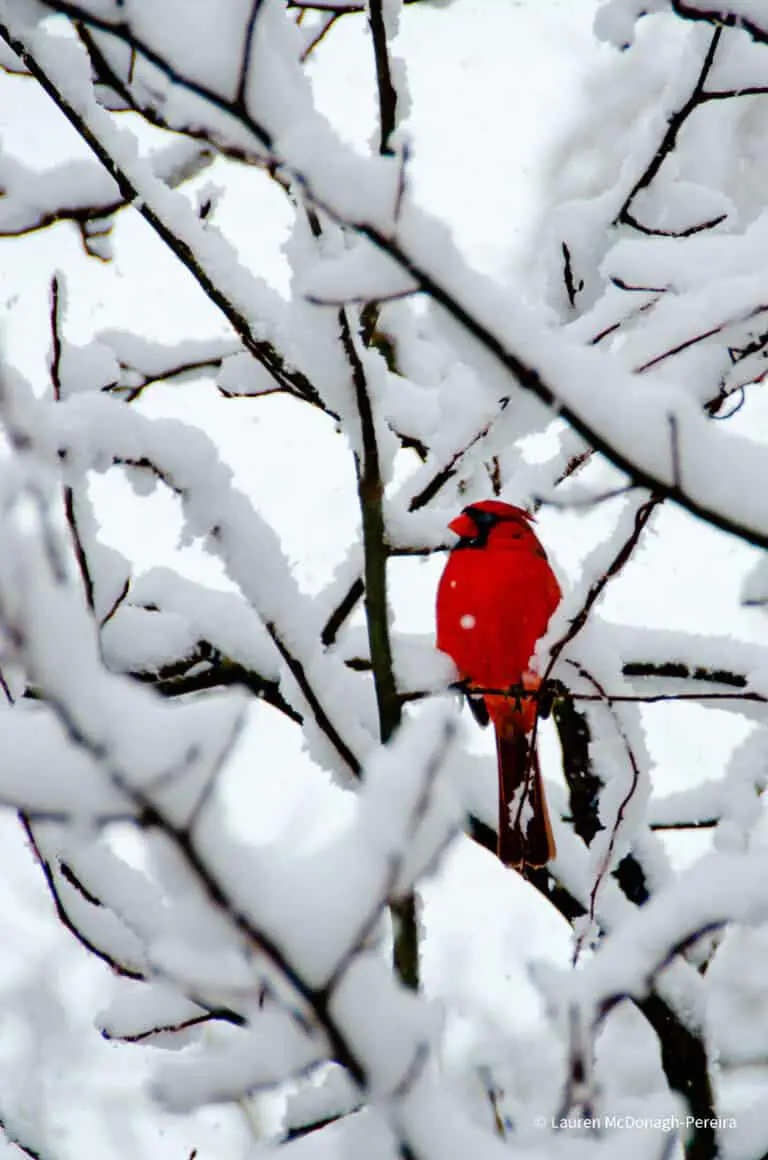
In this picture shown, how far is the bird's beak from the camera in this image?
8.64 ft

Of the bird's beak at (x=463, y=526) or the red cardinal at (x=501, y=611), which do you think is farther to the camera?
the red cardinal at (x=501, y=611)

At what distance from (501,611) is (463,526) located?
48 cm

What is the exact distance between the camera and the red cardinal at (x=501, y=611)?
289 centimetres

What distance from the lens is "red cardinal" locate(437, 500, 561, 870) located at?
2895 mm

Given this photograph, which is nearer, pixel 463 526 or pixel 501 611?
pixel 463 526

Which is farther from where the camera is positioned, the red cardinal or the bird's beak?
the red cardinal

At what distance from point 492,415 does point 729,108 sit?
13.3ft

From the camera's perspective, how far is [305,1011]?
848 mm

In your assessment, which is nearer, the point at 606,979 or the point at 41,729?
the point at 41,729

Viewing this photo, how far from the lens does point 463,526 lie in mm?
2738

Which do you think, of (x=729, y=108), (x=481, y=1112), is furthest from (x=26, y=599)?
(x=729, y=108)

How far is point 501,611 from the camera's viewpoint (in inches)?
124

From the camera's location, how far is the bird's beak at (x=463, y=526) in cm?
263

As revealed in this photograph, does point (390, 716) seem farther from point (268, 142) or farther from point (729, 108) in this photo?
point (729, 108)
